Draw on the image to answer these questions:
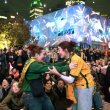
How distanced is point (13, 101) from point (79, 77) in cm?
266

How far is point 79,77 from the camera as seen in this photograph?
5793mm

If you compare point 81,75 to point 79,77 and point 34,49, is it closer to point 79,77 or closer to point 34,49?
point 79,77

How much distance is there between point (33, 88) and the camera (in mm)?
5707

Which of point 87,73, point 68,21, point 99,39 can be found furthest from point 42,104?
point 99,39

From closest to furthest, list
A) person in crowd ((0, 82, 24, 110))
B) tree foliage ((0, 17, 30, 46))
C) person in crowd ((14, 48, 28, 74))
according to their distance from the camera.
Answer: person in crowd ((0, 82, 24, 110)), person in crowd ((14, 48, 28, 74)), tree foliage ((0, 17, 30, 46))

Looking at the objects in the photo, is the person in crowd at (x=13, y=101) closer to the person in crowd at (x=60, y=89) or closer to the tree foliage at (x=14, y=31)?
the person in crowd at (x=60, y=89)

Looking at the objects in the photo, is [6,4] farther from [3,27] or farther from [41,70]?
[41,70]

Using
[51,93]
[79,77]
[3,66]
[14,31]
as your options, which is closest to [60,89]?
[51,93]

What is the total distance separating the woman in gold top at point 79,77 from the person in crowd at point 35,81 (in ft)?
0.42

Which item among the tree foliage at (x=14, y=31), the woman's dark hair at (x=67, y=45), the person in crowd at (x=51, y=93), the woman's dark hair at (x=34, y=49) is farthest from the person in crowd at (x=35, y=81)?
the tree foliage at (x=14, y=31)

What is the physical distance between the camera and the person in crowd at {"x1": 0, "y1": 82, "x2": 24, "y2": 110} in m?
7.91

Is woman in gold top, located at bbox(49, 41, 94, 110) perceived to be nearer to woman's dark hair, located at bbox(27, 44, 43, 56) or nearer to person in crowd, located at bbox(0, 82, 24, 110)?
woman's dark hair, located at bbox(27, 44, 43, 56)

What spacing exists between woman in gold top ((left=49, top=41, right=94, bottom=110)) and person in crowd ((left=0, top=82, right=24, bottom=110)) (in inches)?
91.5

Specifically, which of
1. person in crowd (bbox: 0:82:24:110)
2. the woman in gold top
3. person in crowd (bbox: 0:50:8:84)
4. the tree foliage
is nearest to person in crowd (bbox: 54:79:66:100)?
person in crowd (bbox: 0:82:24:110)
